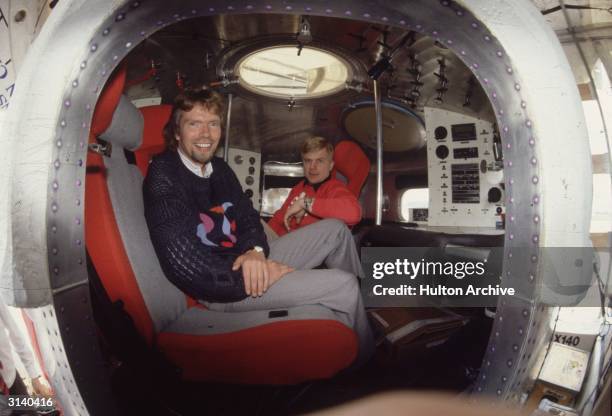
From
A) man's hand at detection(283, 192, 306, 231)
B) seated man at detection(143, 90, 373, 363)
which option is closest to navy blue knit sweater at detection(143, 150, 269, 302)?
seated man at detection(143, 90, 373, 363)

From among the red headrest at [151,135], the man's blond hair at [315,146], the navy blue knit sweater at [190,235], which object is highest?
the man's blond hair at [315,146]

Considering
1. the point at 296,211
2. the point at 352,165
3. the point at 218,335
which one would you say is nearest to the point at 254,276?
the point at 218,335

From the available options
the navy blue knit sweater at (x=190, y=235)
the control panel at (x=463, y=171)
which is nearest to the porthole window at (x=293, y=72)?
the control panel at (x=463, y=171)

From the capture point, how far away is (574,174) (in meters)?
0.65

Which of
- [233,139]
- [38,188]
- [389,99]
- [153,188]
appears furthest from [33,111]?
[233,139]

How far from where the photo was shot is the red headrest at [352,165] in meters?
2.48

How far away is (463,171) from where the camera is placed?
5.95 ft

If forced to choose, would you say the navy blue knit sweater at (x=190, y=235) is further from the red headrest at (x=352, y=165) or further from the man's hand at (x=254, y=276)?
the red headrest at (x=352, y=165)

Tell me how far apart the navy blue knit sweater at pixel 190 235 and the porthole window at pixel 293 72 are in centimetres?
121

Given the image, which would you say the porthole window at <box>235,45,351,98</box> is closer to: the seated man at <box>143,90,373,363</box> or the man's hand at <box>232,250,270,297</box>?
the seated man at <box>143,90,373,363</box>

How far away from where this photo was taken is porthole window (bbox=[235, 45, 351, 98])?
7.05 feet

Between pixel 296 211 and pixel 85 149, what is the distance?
1.15 meters

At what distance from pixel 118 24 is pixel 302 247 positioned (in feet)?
3.02

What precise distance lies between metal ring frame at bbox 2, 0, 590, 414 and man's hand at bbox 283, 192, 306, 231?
109cm
